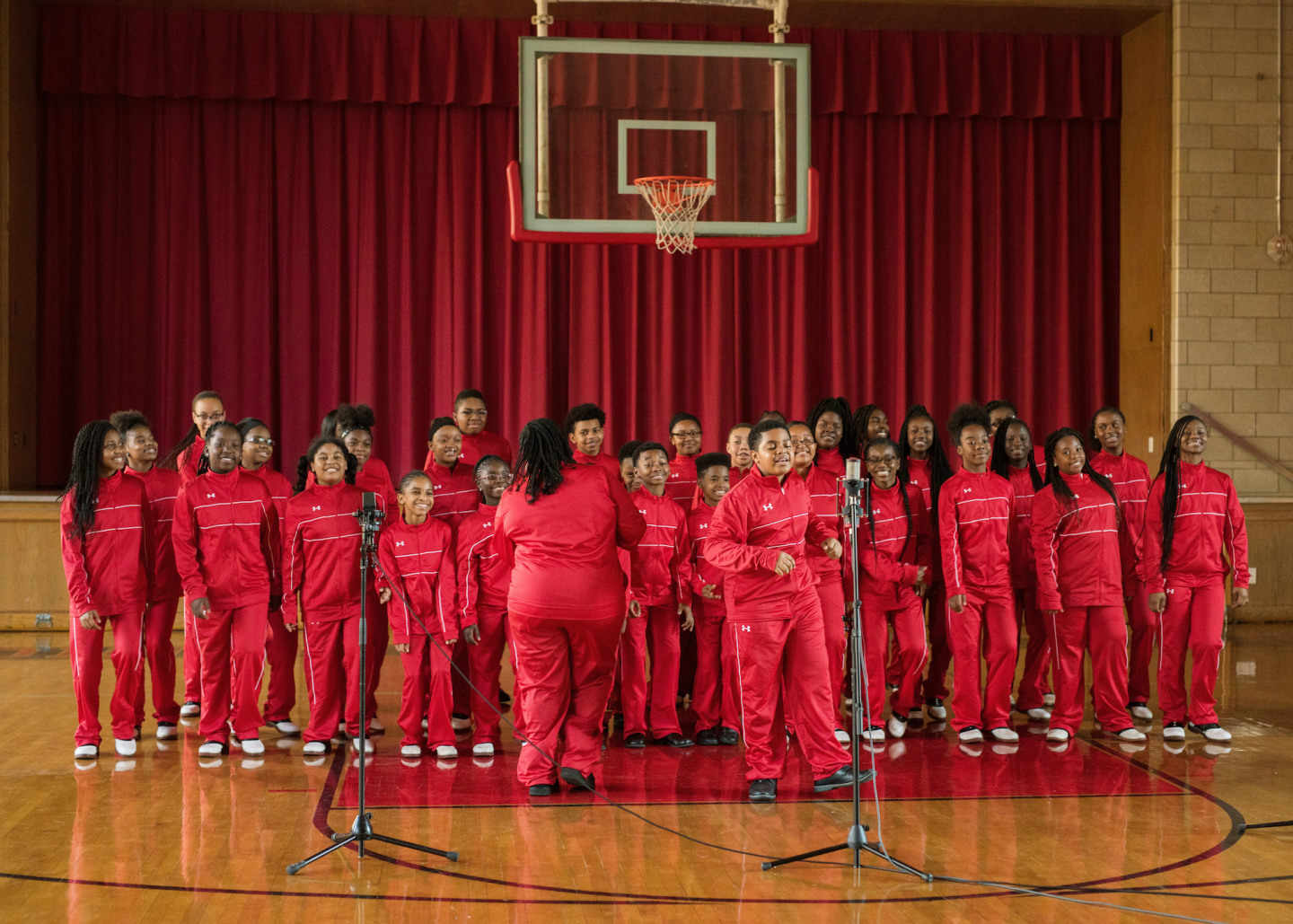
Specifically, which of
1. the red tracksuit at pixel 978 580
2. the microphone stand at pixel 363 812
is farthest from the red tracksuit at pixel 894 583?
the microphone stand at pixel 363 812

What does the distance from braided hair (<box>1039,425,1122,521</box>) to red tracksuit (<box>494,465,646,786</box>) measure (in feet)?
7.35

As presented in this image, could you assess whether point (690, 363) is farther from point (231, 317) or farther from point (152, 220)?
point (152, 220)

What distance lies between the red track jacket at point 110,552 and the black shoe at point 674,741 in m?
2.51

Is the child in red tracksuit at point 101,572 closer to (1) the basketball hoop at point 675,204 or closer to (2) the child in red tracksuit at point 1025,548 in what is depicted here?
(1) the basketball hoop at point 675,204

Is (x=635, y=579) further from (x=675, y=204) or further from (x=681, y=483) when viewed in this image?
(x=675, y=204)

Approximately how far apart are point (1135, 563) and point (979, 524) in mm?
1132

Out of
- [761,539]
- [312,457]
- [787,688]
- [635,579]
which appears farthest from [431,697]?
[761,539]

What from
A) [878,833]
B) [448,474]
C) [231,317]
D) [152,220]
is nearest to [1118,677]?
[878,833]

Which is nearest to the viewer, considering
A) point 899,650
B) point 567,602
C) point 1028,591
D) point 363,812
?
point 363,812

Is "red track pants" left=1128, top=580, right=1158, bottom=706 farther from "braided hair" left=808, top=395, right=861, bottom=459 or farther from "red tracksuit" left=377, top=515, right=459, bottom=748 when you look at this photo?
"red tracksuit" left=377, top=515, right=459, bottom=748

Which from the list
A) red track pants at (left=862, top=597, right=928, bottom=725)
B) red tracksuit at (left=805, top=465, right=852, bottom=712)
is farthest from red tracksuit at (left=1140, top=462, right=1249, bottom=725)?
red tracksuit at (left=805, top=465, right=852, bottom=712)

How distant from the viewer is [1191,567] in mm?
5996

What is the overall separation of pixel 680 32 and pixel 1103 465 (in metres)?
6.72

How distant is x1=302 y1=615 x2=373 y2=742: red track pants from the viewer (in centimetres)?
574
